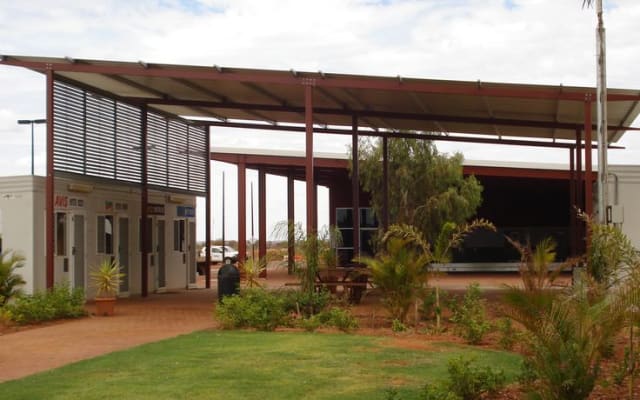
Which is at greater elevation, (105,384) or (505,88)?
(505,88)

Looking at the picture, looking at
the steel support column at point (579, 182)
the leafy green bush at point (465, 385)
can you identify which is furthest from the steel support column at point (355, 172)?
the leafy green bush at point (465, 385)

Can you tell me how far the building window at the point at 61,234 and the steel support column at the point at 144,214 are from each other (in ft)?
10.1

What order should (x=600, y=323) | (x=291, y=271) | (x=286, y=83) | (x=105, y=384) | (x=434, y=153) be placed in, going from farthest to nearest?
1. (x=434, y=153)
2. (x=286, y=83)
3. (x=291, y=271)
4. (x=105, y=384)
5. (x=600, y=323)

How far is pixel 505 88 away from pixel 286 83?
4488mm

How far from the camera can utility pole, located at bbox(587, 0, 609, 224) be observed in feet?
55.0

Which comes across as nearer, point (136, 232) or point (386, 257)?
point (386, 257)

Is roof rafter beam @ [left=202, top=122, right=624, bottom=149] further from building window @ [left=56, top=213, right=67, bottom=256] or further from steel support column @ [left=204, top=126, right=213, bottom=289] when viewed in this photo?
building window @ [left=56, top=213, right=67, bottom=256]

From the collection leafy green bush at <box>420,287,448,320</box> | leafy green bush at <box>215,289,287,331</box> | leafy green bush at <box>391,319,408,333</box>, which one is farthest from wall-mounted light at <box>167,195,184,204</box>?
leafy green bush at <box>391,319,408,333</box>

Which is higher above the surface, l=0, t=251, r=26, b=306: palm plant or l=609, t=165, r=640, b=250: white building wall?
l=609, t=165, r=640, b=250: white building wall

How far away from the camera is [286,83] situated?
1775cm

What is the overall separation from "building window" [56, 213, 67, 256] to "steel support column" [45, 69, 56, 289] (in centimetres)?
140

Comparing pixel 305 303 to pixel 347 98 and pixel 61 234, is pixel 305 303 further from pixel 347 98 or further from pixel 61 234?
pixel 347 98

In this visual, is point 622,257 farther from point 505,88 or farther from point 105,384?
point 505,88

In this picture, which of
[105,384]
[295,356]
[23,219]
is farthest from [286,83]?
[105,384]
